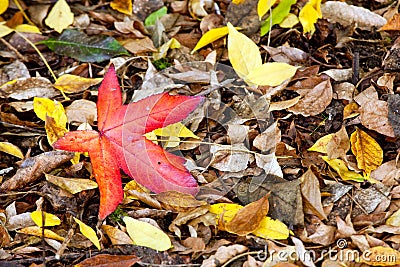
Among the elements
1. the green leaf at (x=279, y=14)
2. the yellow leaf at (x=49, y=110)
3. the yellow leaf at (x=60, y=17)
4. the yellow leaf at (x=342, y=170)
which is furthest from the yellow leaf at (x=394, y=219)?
the yellow leaf at (x=60, y=17)

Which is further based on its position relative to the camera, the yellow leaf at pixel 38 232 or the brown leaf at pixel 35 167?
the brown leaf at pixel 35 167

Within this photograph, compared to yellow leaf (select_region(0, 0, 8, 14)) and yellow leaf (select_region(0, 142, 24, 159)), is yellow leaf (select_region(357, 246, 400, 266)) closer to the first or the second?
yellow leaf (select_region(0, 142, 24, 159))

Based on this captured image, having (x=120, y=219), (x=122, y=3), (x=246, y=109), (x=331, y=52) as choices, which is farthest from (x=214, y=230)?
(x=122, y=3)

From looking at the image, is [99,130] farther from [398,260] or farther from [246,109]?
[398,260]

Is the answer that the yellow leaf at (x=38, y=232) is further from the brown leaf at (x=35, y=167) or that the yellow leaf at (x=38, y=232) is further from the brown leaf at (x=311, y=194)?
the brown leaf at (x=311, y=194)

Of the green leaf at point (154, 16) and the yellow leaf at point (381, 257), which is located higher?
the green leaf at point (154, 16)

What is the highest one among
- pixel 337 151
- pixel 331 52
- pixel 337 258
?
pixel 331 52
